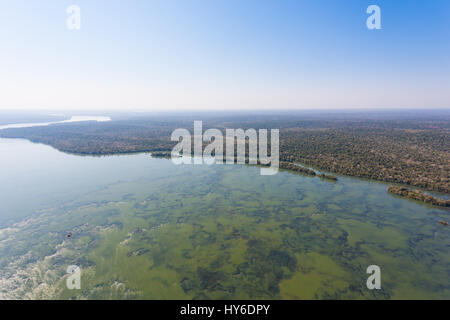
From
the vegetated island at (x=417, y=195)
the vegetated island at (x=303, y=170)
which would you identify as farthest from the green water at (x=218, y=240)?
the vegetated island at (x=303, y=170)

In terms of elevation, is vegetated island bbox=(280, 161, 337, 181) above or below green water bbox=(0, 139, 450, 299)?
above

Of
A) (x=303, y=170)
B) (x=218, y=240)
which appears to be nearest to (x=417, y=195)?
(x=303, y=170)

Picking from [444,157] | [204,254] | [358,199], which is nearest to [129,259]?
[204,254]

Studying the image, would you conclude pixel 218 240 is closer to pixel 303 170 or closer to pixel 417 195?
pixel 303 170

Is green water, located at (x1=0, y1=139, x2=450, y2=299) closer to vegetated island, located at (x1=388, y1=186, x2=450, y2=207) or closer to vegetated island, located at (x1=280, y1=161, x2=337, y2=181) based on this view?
vegetated island, located at (x1=388, y1=186, x2=450, y2=207)

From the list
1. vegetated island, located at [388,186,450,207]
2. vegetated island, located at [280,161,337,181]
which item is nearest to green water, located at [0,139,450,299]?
vegetated island, located at [388,186,450,207]
